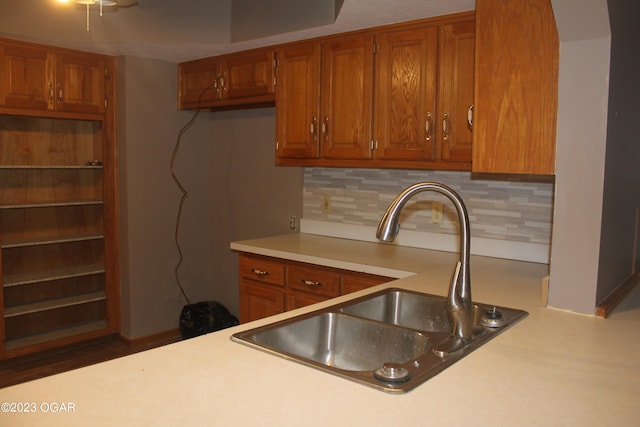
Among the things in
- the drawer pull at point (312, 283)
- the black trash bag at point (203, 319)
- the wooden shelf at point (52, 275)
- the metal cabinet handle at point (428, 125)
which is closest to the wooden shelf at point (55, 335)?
the wooden shelf at point (52, 275)

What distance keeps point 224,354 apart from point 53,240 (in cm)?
306

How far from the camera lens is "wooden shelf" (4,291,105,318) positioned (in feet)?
12.3

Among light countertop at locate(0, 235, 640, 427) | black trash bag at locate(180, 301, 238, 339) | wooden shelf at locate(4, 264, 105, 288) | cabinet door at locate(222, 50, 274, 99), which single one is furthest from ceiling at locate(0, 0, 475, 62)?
light countertop at locate(0, 235, 640, 427)

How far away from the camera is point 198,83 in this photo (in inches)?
161

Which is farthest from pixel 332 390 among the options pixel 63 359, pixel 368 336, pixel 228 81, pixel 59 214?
pixel 59 214

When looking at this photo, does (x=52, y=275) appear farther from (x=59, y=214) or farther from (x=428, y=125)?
(x=428, y=125)

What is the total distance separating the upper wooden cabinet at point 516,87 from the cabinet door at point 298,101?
1471 mm

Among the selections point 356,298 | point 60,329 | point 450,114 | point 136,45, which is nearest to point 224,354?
point 356,298

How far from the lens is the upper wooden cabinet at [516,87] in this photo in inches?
73.5

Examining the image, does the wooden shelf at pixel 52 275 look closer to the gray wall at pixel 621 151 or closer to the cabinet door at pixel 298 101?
the cabinet door at pixel 298 101

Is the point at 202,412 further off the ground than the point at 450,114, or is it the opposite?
the point at 450,114

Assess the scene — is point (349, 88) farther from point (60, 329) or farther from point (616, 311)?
point (60, 329)

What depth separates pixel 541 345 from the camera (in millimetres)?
1463

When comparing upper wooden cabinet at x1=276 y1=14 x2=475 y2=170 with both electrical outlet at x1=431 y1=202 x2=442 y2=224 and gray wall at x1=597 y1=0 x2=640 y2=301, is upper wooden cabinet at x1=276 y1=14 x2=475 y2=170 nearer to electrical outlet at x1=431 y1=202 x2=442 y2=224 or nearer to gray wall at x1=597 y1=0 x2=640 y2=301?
electrical outlet at x1=431 y1=202 x2=442 y2=224
